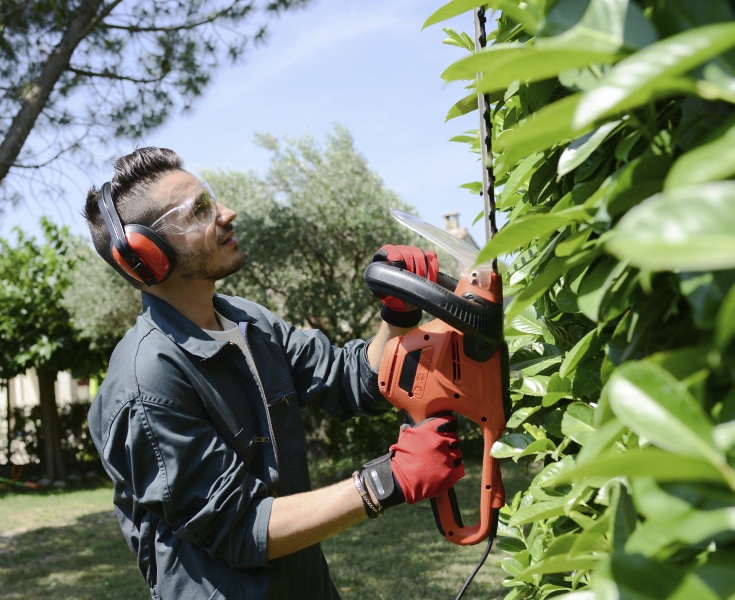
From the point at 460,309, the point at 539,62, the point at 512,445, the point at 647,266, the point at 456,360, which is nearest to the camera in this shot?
the point at 647,266

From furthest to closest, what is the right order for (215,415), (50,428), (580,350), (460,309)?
(50,428) → (215,415) → (460,309) → (580,350)

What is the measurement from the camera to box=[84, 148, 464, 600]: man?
171 cm

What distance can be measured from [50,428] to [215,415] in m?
11.5

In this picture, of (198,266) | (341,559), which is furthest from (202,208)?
(341,559)

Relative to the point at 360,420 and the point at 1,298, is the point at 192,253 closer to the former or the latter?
the point at 360,420

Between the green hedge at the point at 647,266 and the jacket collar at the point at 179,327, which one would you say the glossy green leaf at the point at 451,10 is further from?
the jacket collar at the point at 179,327

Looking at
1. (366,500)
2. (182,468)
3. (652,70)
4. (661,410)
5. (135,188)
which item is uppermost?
(135,188)

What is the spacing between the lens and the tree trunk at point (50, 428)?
40.2ft

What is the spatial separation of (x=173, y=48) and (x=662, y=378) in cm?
779

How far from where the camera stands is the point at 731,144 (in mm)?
507

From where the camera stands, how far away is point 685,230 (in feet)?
1.51

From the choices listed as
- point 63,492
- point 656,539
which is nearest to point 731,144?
point 656,539

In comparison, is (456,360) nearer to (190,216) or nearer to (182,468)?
(182,468)

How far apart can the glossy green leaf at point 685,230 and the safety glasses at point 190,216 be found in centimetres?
186
